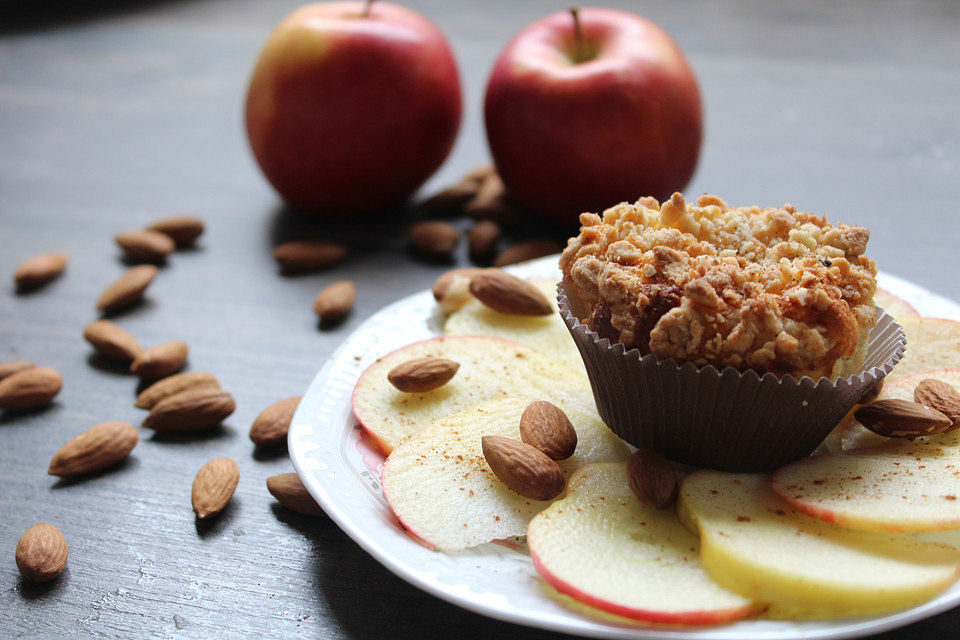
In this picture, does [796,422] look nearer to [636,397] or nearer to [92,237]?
[636,397]

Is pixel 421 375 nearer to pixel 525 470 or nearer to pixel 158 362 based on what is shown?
pixel 525 470

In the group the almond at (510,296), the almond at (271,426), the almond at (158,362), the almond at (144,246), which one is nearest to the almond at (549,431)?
the almond at (510,296)

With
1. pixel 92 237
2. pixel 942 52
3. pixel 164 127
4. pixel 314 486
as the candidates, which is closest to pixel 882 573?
pixel 314 486

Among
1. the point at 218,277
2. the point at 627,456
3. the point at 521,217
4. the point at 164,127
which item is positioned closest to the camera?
the point at 627,456

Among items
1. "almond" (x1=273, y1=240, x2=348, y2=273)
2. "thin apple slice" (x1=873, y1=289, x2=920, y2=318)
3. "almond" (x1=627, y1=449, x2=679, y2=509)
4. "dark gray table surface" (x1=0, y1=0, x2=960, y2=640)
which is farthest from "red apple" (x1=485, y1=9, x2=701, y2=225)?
"almond" (x1=627, y1=449, x2=679, y2=509)

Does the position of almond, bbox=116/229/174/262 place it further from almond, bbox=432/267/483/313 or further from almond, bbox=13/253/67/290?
almond, bbox=432/267/483/313

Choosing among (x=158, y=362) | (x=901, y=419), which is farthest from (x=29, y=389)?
(x=901, y=419)
